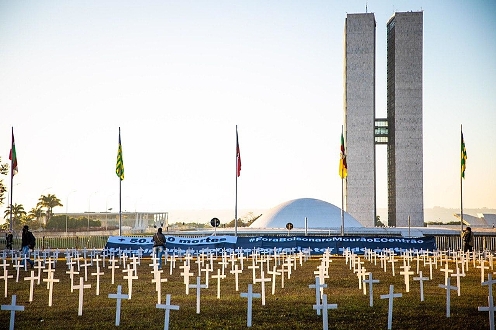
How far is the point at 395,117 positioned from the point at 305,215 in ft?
71.7

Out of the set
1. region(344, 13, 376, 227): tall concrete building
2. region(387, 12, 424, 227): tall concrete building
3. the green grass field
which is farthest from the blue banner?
region(387, 12, 424, 227): tall concrete building

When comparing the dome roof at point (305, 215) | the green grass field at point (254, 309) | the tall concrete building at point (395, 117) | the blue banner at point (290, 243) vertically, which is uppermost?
the tall concrete building at point (395, 117)

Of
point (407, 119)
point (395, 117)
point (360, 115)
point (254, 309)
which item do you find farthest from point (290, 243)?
point (395, 117)

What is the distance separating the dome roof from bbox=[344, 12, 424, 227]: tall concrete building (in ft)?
26.1

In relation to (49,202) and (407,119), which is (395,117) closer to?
(407,119)

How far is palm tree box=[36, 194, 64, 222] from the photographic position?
129m

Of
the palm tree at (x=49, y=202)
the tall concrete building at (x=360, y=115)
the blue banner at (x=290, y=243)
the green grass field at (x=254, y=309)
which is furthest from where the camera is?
the palm tree at (x=49, y=202)

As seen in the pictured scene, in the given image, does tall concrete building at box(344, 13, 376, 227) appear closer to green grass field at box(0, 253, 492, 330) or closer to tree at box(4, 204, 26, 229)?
tree at box(4, 204, 26, 229)

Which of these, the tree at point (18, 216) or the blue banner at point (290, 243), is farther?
the tree at point (18, 216)

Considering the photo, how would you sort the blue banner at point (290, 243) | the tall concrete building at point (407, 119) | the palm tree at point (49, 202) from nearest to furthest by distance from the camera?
the blue banner at point (290, 243)
the tall concrete building at point (407, 119)
the palm tree at point (49, 202)

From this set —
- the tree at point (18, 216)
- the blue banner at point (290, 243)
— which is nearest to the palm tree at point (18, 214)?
the tree at point (18, 216)

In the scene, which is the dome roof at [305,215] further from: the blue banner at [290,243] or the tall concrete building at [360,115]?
the blue banner at [290,243]

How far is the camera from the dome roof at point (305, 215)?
91688mm

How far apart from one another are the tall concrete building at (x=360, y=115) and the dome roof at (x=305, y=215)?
706cm
